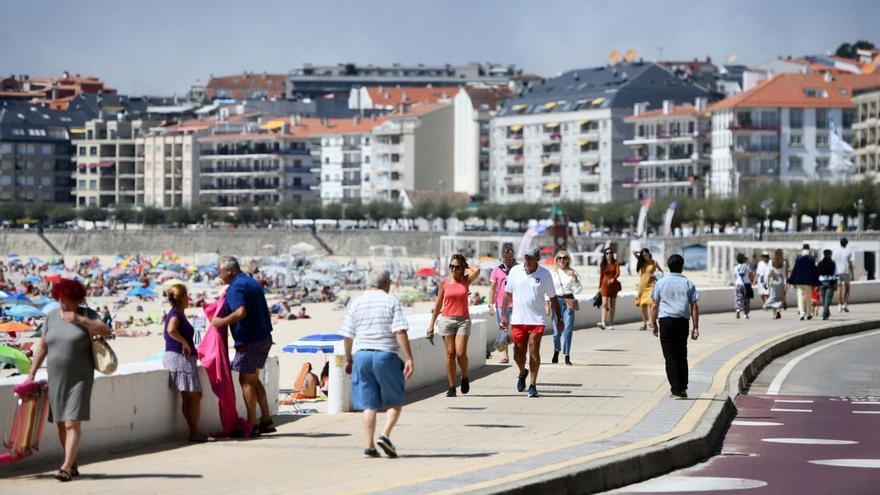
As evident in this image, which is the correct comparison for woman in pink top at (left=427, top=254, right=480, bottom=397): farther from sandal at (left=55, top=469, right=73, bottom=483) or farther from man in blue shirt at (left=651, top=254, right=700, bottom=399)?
sandal at (left=55, top=469, right=73, bottom=483)

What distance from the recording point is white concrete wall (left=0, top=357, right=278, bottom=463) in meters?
12.0

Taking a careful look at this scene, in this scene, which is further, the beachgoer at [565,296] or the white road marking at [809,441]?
the beachgoer at [565,296]

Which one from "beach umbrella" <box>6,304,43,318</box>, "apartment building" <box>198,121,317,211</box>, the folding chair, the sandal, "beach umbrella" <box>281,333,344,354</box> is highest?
"apartment building" <box>198,121,317,211</box>

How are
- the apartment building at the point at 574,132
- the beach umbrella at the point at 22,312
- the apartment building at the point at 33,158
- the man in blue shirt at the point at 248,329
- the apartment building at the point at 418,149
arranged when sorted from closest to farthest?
the man in blue shirt at the point at 248,329, the beach umbrella at the point at 22,312, the apartment building at the point at 574,132, the apartment building at the point at 418,149, the apartment building at the point at 33,158

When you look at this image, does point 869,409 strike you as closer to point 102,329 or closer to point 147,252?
point 102,329

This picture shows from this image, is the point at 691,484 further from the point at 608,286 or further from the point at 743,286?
the point at 743,286

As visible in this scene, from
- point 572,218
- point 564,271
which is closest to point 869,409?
point 564,271

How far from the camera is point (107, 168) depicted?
631 feet

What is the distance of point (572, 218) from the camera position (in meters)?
142

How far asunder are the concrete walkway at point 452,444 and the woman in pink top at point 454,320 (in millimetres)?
286

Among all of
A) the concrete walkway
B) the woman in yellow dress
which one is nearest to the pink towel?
the concrete walkway

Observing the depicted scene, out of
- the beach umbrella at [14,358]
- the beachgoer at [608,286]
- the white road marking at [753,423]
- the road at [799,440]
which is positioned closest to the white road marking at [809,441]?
the road at [799,440]

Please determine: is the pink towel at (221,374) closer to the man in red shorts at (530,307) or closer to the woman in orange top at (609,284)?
the man in red shorts at (530,307)

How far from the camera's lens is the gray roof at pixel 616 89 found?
502 feet
